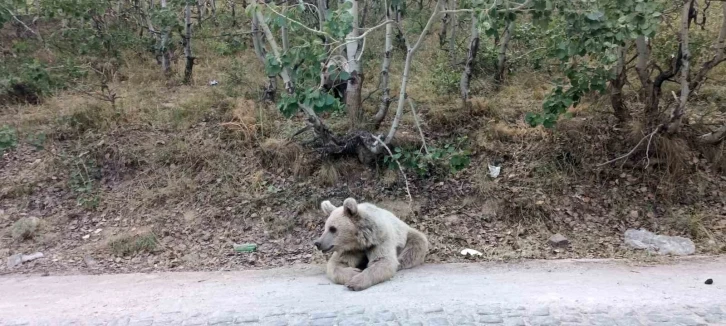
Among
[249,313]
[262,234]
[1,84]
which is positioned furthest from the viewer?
[1,84]

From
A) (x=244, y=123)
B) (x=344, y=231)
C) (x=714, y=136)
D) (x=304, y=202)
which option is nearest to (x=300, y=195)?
(x=304, y=202)

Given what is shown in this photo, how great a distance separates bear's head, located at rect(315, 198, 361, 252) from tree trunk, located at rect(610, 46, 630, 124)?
4102 millimetres

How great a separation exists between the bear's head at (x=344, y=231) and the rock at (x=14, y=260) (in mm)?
3714

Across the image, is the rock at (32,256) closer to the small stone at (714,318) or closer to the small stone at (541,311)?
the small stone at (541,311)

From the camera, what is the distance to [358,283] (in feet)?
15.3

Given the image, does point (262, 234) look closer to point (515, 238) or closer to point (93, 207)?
point (93, 207)

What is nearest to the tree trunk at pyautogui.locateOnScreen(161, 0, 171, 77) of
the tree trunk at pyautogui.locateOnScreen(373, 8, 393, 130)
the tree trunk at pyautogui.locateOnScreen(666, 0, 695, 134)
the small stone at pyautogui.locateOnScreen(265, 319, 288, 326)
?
the tree trunk at pyautogui.locateOnScreen(373, 8, 393, 130)

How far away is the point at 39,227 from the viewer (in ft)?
22.1

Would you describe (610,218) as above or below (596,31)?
below

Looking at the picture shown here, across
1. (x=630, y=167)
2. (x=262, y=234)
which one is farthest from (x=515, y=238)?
(x=262, y=234)

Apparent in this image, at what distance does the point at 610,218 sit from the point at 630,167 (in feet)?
3.13

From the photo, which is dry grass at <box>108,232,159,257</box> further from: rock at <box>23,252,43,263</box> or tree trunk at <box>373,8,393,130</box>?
tree trunk at <box>373,8,393,130</box>

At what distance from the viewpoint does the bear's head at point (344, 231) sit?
4.87 meters

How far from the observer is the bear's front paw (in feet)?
15.3
